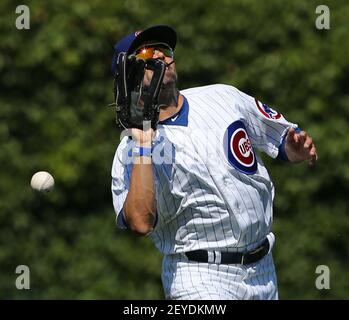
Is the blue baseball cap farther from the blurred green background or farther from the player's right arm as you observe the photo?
the blurred green background

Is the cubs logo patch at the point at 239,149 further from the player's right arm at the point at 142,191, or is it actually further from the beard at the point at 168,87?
the player's right arm at the point at 142,191

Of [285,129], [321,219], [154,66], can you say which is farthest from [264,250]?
[321,219]

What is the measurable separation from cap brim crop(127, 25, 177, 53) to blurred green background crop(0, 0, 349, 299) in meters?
3.21

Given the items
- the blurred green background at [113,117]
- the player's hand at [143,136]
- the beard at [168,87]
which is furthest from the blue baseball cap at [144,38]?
A: the blurred green background at [113,117]

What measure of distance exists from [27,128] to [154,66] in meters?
4.01

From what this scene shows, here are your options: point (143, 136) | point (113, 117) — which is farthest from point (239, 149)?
point (113, 117)

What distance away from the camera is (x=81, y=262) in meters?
9.59

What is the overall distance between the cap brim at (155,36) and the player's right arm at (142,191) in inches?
24.3

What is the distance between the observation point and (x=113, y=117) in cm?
947

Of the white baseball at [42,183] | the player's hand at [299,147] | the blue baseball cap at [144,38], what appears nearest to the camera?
the blue baseball cap at [144,38]

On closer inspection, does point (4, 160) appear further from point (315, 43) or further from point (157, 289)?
point (315, 43)

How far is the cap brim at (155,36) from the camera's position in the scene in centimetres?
600

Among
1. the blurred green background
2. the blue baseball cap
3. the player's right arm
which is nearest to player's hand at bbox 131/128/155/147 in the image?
the player's right arm

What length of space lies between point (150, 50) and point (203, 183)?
30.4 inches
